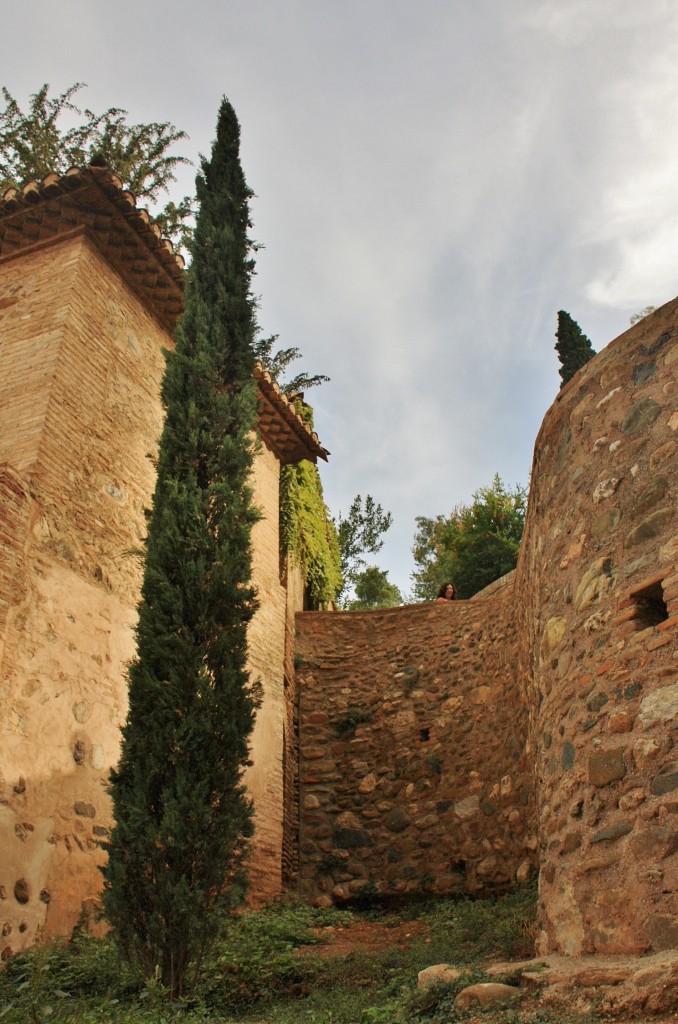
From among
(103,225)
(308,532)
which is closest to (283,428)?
(308,532)

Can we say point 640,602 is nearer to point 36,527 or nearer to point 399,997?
point 399,997

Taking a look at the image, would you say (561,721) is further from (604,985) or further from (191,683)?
(191,683)

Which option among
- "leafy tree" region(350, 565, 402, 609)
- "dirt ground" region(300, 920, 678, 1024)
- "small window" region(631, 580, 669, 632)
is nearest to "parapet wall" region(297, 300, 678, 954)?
"small window" region(631, 580, 669, 632)

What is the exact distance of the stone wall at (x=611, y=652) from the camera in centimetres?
334

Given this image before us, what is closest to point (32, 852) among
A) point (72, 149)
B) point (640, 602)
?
point (640, 602)

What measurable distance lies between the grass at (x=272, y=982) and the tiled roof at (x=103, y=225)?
6.48 metres

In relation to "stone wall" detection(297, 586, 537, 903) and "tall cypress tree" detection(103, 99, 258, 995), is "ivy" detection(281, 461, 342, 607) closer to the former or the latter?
"stone wall" detection(297, 586, 537, 903)

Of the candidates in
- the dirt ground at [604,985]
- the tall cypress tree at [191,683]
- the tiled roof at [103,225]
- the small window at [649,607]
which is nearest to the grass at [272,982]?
the dirt ground at [604,985]

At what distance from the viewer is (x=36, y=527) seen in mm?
6137

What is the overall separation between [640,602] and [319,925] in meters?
5.10

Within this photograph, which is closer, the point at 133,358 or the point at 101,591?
the point at 101,591

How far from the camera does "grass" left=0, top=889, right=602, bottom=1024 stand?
3684 millimetres

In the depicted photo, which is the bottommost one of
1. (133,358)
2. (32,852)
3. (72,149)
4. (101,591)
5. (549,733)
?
(32,852)

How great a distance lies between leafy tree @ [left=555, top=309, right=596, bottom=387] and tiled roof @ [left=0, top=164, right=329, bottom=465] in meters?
8.50
